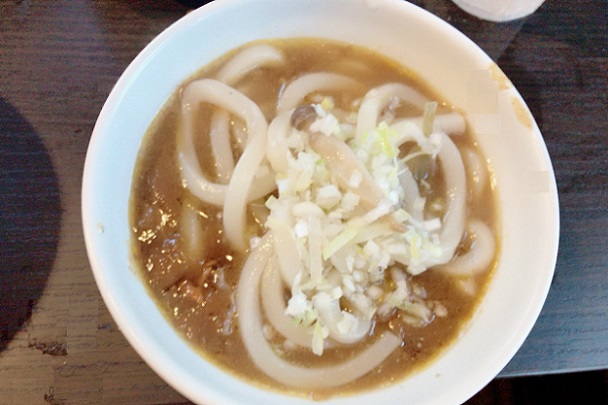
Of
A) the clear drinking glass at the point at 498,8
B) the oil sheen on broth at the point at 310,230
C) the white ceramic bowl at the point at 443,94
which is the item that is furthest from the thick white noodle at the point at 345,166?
the clear drinking glass at the point at 498,8

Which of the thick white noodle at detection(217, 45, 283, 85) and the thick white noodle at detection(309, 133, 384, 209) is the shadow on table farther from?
the thick white noodle at detection(309, 133, 384, 209)

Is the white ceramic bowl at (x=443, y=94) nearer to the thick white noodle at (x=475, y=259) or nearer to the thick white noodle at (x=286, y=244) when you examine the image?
the thick white noodle at (x=475, y=259)

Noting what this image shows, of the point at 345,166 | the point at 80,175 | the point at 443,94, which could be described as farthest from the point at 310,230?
the point at 80,175

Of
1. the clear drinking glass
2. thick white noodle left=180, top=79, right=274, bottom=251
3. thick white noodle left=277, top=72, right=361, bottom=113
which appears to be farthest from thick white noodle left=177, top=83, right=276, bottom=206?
the clear drinking glass

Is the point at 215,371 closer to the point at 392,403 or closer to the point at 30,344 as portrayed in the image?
the point at 392,403

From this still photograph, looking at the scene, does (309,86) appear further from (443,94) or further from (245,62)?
(443,94)

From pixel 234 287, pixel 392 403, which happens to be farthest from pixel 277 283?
pixel 392 403

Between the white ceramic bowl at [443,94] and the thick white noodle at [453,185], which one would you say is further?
the thick white noodle at [453,185]
